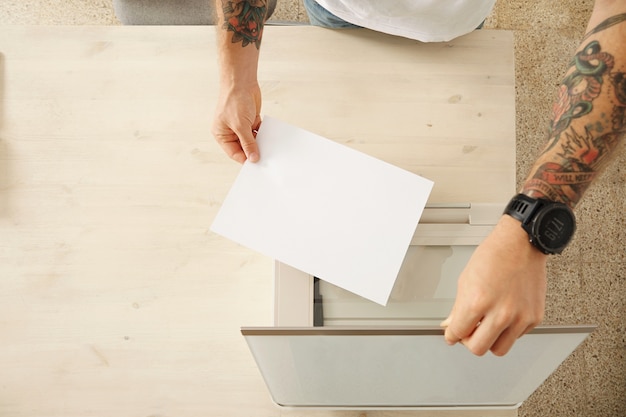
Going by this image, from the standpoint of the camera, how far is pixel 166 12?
1168mm

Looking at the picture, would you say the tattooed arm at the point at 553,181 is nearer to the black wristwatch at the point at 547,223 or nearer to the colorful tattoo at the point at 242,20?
the black wristwatch at the point at 547,223

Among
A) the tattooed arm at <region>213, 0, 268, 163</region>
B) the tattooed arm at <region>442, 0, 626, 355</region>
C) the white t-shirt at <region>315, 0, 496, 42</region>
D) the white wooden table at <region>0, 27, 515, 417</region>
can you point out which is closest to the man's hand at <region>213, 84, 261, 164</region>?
the tattooed arm at <region>213, 0, 268, 163</region>

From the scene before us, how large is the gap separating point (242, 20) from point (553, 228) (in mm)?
546

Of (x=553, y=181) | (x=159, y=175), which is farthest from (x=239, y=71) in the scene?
(x=553, y=181)

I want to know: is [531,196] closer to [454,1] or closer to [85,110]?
[454,1]

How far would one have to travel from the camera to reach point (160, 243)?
86 centimetres

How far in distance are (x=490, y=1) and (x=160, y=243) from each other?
0.73 meters

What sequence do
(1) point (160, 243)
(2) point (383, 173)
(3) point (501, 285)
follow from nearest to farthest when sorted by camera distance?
(3) point (501, 285) → (2) point (383, 173) → (1) point (160, 243)

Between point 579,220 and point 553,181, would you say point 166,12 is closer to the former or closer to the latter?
point 553,181

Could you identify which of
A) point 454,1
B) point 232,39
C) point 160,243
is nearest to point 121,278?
point 160,243

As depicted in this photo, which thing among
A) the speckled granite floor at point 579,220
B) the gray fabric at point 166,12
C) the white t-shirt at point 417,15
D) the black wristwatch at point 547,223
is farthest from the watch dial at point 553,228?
the speckled granite floor at point 579,220

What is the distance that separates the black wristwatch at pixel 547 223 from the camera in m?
0.51

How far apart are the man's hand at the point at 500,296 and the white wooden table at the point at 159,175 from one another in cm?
34

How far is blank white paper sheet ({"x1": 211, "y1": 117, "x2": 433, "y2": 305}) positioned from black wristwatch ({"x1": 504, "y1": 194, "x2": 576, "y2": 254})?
0.21 m
